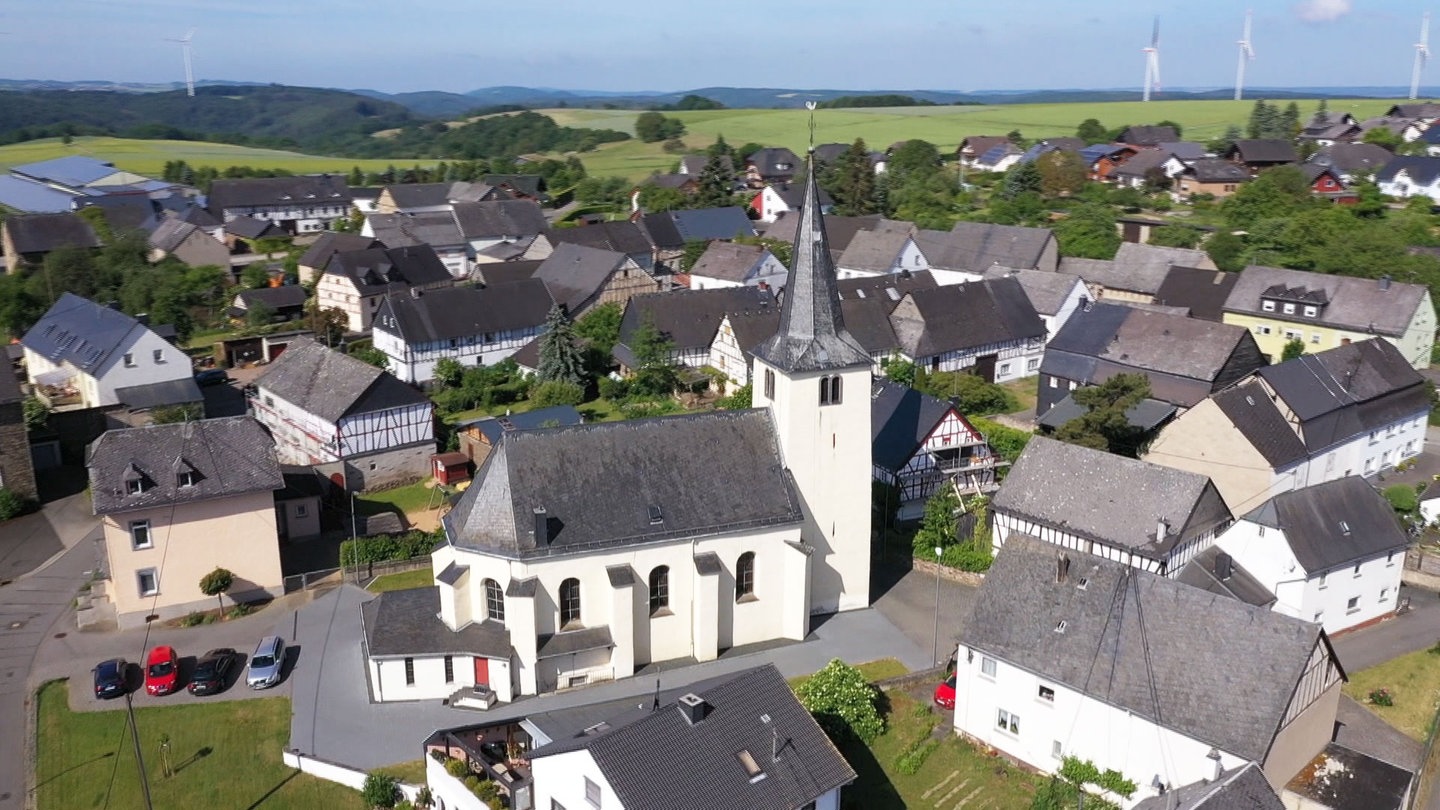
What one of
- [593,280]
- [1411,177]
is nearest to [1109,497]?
[593,280]

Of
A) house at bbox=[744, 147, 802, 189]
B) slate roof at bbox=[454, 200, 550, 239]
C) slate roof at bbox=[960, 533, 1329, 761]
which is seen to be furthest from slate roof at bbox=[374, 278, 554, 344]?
house at bbox=[744, 147, 802, 189]

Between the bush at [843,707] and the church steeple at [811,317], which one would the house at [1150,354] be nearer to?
the church steeple at [811,317]

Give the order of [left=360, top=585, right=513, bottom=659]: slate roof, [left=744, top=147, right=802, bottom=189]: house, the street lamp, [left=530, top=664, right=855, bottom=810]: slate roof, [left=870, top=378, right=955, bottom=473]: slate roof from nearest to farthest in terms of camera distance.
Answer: [left=530, top=664, right=855, bottom=810]: slate roof, [left=360, top=585, right=513, bottom=659]: slate roof, the street lamp, [left=870, top=378, right=955, bottom=473]: slate roof, [left=744, top=147, right=802, bottom=189]: house

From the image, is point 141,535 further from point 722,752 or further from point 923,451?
point 923,451

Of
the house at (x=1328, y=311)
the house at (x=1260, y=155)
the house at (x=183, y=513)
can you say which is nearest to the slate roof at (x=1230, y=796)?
the house at (x=183, y=513)

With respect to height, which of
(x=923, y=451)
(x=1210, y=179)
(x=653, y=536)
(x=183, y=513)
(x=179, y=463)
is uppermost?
(x=1210, y=179)

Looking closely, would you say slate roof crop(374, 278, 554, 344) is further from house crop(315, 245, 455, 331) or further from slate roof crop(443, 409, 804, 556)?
slate roof crop(443, 409, 804, 556)
